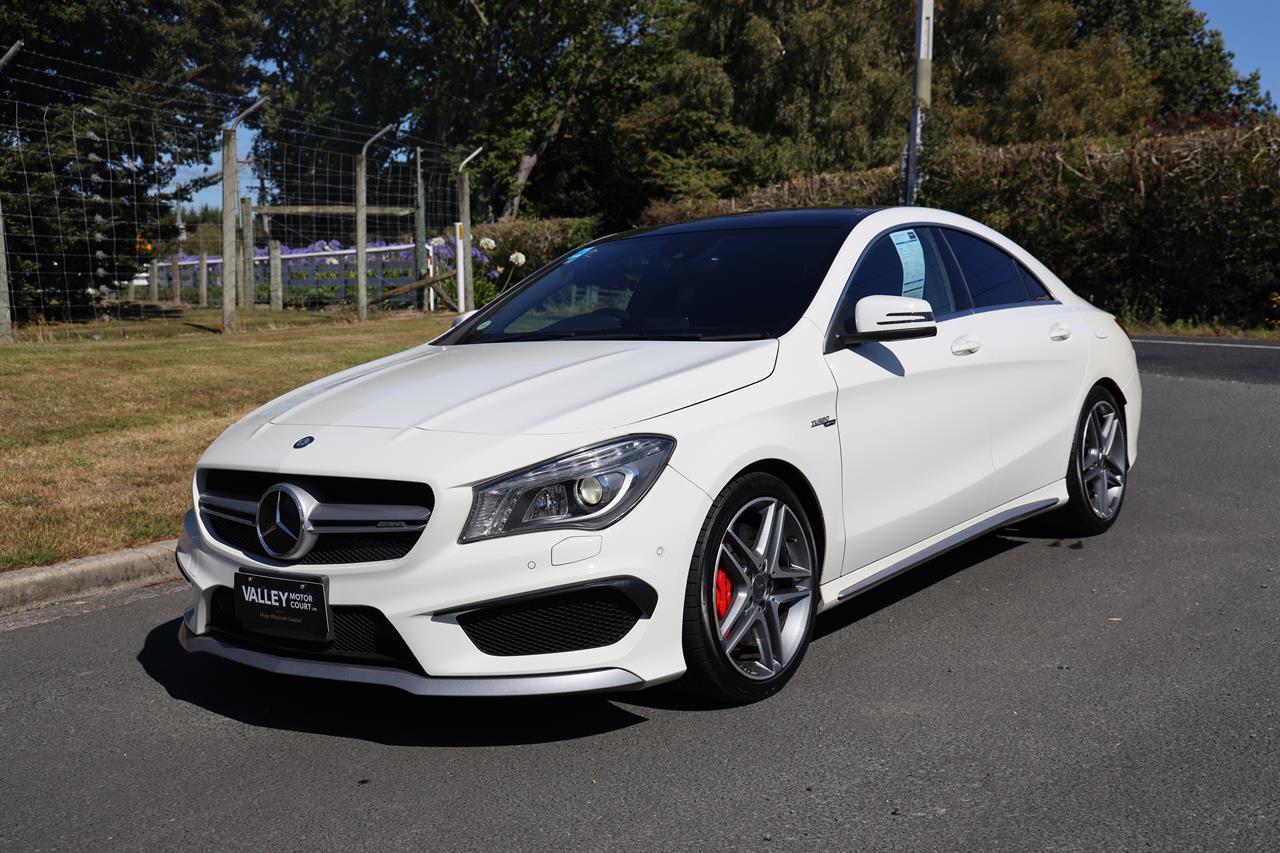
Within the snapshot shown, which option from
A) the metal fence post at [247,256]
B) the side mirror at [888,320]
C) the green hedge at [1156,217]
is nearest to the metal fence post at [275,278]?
the metal fence post at [247,256]

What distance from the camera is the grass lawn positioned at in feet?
21.3

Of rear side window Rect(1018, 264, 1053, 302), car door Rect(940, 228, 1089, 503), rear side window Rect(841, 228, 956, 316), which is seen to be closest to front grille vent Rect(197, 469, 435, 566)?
rear side window Rect(841, 228, 956, 316)

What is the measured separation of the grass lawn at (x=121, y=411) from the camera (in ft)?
21.3

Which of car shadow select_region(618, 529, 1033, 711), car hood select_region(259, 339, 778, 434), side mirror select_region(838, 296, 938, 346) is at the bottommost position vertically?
car shadow select_region(618, 529, 1033, 711)

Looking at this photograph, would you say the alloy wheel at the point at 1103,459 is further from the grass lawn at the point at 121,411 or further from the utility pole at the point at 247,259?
the utility pole at the point at 247,259

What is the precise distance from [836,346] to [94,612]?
331 cm

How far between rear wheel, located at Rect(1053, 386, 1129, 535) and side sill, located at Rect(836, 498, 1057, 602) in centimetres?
25

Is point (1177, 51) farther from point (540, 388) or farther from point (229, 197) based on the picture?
point (540, 388)

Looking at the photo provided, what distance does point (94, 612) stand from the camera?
→ 17.7 ft

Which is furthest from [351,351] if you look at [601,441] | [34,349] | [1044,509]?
[601,441]

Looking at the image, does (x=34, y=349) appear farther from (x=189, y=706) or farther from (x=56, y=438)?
(x=189, y=706)

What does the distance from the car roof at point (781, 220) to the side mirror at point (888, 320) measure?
0.61 meters

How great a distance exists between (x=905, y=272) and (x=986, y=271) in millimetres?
770

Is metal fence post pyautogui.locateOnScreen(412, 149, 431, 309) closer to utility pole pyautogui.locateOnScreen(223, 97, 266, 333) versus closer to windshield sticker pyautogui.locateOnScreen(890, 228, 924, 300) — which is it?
utility pole pyautogui.locateOnScreen(223, 97, 266, 333)
